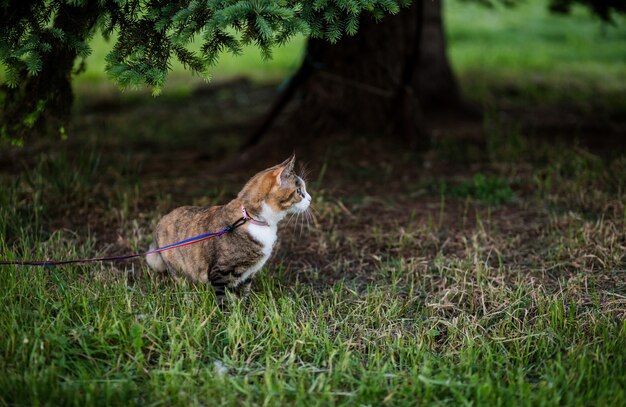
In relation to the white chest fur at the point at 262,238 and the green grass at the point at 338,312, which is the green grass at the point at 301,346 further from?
the white chest fur at the point at 262,238

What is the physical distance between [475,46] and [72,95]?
14083 mm

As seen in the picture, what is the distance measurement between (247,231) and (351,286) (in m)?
0.88

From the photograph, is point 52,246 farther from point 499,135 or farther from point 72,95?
point 499,135

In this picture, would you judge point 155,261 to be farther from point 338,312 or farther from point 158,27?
point 158,27

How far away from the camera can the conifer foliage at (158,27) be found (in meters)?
3.88

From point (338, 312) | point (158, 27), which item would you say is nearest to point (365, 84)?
point (158, 27)

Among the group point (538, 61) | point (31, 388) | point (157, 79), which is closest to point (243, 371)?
point (31, 388)

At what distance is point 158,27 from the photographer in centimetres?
402


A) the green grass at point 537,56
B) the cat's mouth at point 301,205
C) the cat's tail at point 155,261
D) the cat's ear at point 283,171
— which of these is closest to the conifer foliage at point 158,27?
the cat's ear at point 283,171

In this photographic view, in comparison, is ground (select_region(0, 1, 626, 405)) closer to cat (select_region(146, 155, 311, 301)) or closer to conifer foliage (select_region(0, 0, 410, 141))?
cat (select_region(146, 155, 311, 301))

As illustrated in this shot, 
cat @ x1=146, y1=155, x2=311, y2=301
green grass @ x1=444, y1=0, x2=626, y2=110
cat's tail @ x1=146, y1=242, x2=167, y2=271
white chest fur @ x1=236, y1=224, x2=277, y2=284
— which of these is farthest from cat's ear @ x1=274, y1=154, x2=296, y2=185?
green grass @ x1=444, y1=0, x2=626, y2=110

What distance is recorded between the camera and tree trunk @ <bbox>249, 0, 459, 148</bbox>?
7.01m

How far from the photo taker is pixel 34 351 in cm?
323

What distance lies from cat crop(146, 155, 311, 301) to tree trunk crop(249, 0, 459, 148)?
120 inches
